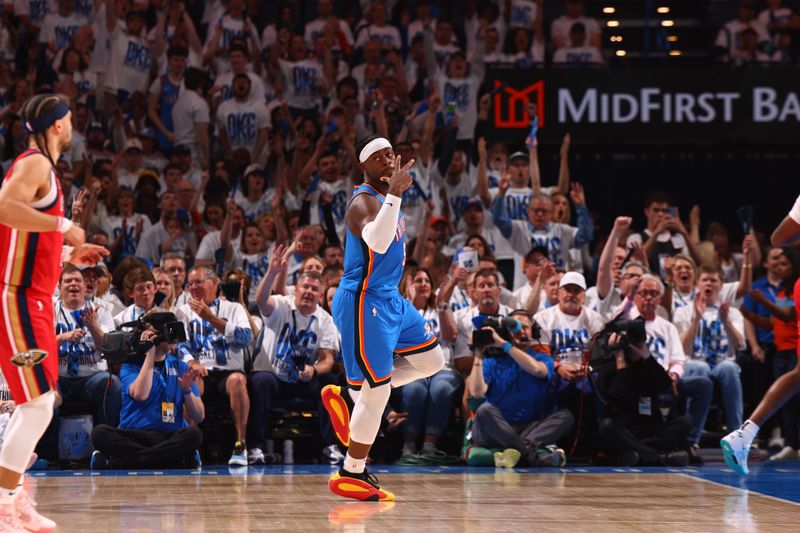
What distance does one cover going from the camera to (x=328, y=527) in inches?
249

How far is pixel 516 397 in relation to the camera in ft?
33.8

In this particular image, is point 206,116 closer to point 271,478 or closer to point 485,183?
point 485,183

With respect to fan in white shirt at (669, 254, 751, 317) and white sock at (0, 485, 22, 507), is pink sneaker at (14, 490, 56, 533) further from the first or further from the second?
fan in white shirt at (669, 254, 751, 317)

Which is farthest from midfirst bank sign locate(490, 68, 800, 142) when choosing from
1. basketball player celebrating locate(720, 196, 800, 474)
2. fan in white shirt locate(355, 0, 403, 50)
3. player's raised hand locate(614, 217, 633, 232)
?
basketball player celebrating locate(720, 196, 800, 474)

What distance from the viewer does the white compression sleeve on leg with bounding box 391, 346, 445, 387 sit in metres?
7.79

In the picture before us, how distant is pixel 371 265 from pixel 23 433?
8.23 feet

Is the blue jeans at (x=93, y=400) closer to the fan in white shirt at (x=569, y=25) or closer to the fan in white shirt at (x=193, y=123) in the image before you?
the fan in white shirt at (x=193, y=123)

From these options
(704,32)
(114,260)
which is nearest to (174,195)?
(114,260)

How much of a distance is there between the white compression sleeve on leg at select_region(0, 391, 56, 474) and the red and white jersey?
573 millimetres

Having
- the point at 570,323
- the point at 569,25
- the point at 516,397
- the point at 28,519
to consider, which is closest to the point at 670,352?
the point at 570,323

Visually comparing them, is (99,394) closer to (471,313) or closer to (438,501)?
(471,313)

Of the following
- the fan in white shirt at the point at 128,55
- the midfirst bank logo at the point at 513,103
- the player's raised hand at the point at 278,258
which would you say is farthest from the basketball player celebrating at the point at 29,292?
the fan in white shirt at the point at 128,55

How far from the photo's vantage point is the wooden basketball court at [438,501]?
21.1ft

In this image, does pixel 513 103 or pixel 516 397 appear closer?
pixel 516 397
